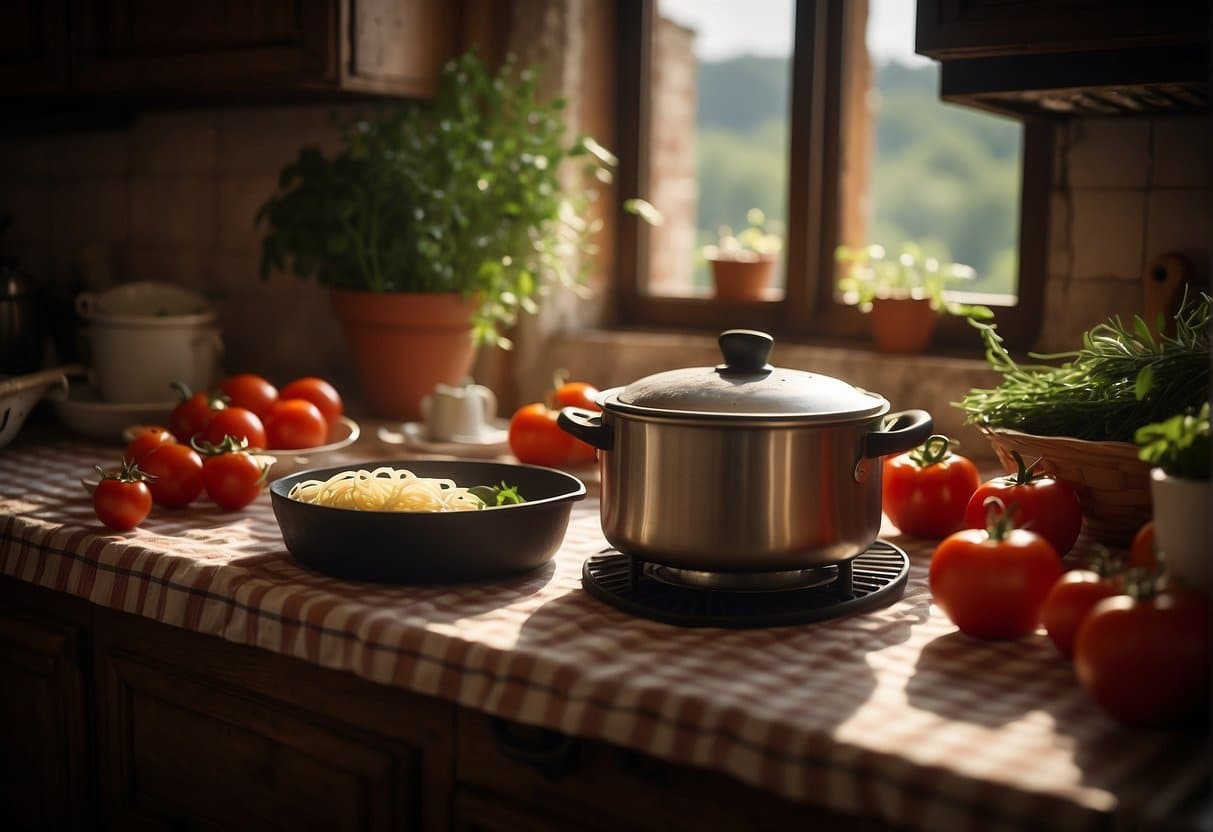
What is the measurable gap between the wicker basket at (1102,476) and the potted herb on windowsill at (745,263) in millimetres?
888

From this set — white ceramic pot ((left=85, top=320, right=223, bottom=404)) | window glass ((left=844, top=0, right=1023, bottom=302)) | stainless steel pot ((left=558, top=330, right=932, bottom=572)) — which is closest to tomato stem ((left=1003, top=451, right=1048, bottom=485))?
stainless steel pot ((left=558, top=330, right=932, bottom=572))

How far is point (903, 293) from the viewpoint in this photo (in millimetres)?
1922

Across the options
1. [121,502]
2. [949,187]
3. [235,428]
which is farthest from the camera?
[949,187]

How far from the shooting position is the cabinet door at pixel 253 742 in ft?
3.58

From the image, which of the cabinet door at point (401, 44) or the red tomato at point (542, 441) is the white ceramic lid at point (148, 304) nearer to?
the cabinet door at point (401, 44)

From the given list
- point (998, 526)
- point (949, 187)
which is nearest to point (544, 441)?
point (998, 526)

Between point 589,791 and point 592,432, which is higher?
point 592,432

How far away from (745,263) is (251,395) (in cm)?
87

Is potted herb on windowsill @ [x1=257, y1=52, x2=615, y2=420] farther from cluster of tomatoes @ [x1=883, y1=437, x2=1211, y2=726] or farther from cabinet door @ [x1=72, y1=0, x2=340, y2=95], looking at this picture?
Answer: cluster of tomatoes @ [x1=883, y1=437, x2=1211, y2=726]

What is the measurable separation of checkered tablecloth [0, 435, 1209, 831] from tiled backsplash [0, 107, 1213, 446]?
627 millimetres

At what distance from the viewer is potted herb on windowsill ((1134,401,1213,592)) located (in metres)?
0.90

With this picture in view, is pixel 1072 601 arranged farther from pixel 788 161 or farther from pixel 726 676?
pixel 788 161

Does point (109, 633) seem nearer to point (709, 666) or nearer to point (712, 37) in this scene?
point (709, 666)

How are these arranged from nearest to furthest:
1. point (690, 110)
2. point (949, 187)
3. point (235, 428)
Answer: point (235, 428) → point (690, 110) → point (949, 187)
